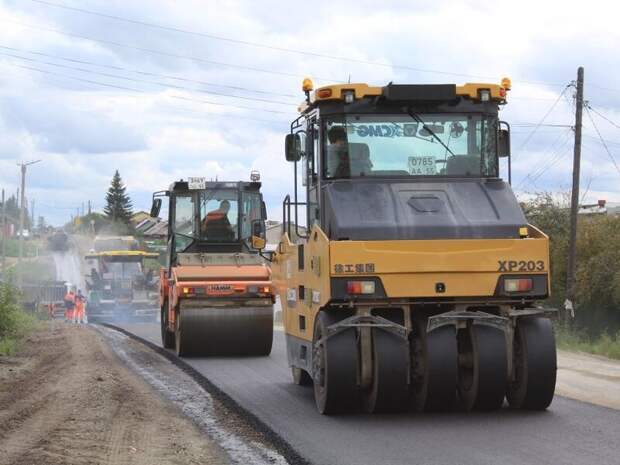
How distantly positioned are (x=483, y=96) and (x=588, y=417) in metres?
3.33

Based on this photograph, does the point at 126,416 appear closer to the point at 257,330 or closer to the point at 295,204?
the point at 295,204

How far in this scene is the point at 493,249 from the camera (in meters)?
9.38

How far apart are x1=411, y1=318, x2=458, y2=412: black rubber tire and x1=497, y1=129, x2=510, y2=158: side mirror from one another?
2090 mm

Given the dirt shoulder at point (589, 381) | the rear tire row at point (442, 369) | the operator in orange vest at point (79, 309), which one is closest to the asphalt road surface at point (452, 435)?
the rear tire row at point (442, 369)

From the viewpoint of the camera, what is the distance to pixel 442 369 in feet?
30.3

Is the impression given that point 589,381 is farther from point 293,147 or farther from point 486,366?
point 293,147

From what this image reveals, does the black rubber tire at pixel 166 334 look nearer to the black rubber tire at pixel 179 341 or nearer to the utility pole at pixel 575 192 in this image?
the black rubber tire at pixel 179 341

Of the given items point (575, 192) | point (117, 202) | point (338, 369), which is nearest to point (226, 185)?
point (338, 369)

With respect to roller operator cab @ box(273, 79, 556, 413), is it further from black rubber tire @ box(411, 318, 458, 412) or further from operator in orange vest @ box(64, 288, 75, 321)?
operator in orange vest @ box(64, 288, 75, 321)

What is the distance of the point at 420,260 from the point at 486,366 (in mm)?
1129

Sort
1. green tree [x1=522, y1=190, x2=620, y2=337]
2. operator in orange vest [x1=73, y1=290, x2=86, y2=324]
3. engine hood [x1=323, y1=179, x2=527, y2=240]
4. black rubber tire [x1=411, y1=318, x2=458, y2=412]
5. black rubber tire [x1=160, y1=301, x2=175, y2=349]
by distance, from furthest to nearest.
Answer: operator in orange vest [x1=73, y1=290, x2=86, y2=324], green tree [x1=522, y1=190, x2=620, y2=337], black rubber tire [x1=160, y1=301, x2=175, y2=349], engine hood [x1=323, y1=179, x2=527, y2=240], black rubber tire [x1=411, y1=318, x2=458, y2=412]

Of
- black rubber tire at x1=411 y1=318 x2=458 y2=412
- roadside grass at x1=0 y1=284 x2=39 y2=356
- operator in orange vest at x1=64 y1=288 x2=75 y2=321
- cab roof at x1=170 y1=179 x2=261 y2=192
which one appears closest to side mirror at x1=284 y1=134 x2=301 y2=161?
black rubber tire at x1=411 y1=318 x2=458 y2=412

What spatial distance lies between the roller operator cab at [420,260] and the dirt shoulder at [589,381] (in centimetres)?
206

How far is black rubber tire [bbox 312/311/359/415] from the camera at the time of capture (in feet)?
30.7
